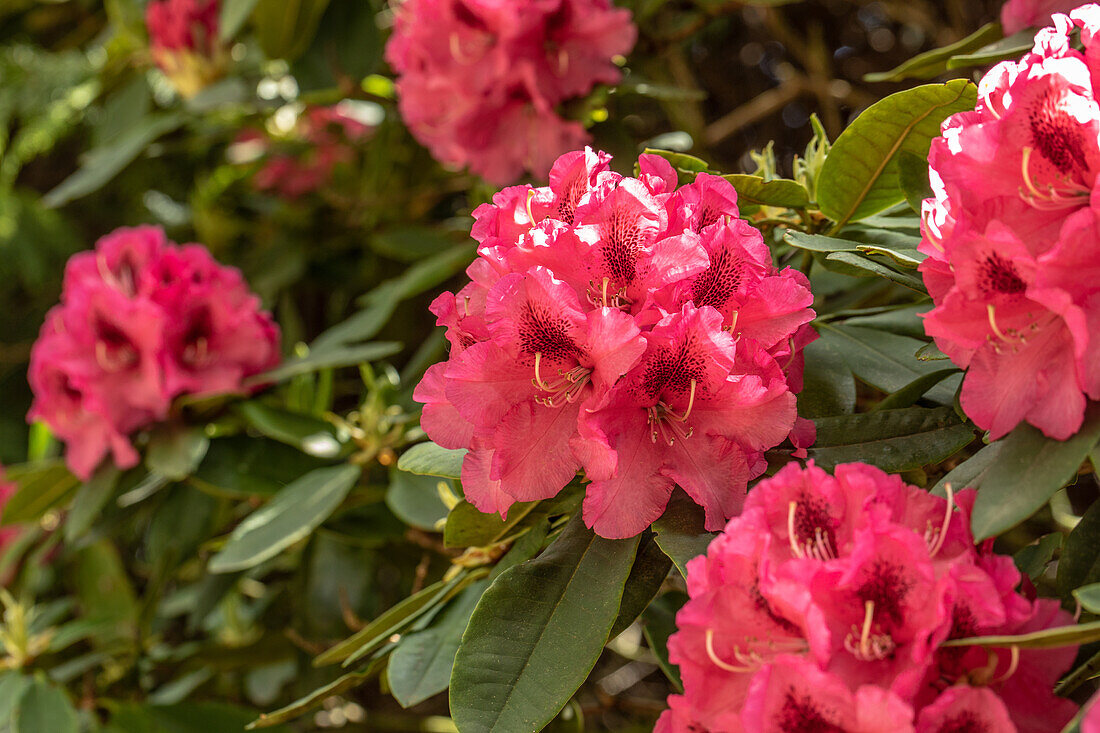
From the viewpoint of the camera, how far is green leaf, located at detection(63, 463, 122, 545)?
1182mm

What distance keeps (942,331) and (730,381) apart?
12cm

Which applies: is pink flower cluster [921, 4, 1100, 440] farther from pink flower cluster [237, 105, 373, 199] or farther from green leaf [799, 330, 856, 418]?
pink flower cluster [237, 105, 373, 199]

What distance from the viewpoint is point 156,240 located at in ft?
4.03

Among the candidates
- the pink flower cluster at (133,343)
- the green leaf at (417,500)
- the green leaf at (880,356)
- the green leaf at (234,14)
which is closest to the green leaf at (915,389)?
the green leaf at (880,356)

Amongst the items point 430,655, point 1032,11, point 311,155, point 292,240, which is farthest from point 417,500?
point 311,155

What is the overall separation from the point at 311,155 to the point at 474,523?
1463 millimetres

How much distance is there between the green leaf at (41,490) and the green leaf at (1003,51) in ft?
3.90

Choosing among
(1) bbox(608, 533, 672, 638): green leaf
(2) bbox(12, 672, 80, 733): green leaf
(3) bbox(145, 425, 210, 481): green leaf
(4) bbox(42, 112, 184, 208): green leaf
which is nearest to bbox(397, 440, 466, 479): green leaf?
(1) bbox(608, 533, 672, 638): green leaf

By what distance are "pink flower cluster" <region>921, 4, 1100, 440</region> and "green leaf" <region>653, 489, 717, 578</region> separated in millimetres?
171

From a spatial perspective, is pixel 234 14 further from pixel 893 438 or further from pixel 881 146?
pixel 893 438

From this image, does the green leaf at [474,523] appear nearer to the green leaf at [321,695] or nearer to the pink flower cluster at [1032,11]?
the green leaf at [321,695]

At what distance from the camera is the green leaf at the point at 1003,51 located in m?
0.77

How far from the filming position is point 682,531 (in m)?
0.59

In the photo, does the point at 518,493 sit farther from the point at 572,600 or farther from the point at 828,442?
the point at 828,442
